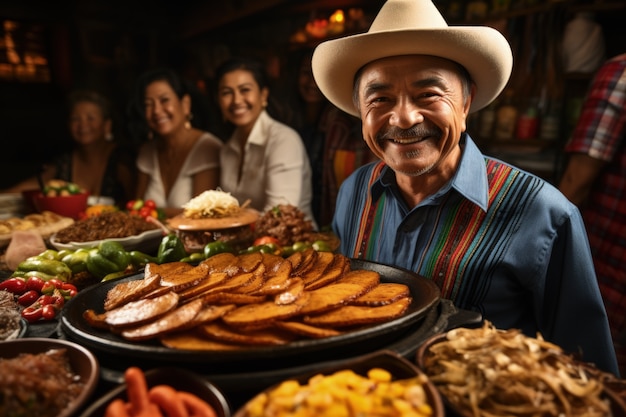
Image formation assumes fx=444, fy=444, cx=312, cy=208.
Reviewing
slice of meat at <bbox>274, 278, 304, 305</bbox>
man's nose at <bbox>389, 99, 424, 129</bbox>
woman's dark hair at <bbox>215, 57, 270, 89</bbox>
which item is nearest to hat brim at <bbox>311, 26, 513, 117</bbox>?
man's nose at <bbox>389, 99, 424, 129</bbox>

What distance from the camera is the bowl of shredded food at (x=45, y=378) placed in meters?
1.10

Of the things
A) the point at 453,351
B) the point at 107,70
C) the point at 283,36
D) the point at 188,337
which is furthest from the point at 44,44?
the point at 453,351

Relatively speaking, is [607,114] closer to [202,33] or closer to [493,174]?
[493,174]

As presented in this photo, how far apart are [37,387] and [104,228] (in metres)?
2.59

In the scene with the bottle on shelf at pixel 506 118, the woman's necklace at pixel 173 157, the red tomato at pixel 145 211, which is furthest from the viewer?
the woman's necklace at pixel 173 157

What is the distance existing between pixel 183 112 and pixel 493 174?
16.9ft

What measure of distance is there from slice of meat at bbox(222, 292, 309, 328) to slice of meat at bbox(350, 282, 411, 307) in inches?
8.9

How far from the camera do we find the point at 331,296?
1.60 meters

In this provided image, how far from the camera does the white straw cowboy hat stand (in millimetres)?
2160

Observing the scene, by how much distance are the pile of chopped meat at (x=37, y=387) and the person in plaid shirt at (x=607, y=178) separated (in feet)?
13.1

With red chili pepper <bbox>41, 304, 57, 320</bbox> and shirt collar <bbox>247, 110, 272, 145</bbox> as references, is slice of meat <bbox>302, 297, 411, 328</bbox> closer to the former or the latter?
red chili pepper <bbox>41, 304, 57, 320</bbox>

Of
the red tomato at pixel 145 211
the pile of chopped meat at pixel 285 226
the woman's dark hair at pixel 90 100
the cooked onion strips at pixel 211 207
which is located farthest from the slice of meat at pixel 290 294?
the woman's dark hair at pixel 90 100

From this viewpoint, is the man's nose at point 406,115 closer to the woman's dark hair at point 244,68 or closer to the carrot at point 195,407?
the carrot at point 195,407

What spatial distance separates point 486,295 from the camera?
224 centimetres
